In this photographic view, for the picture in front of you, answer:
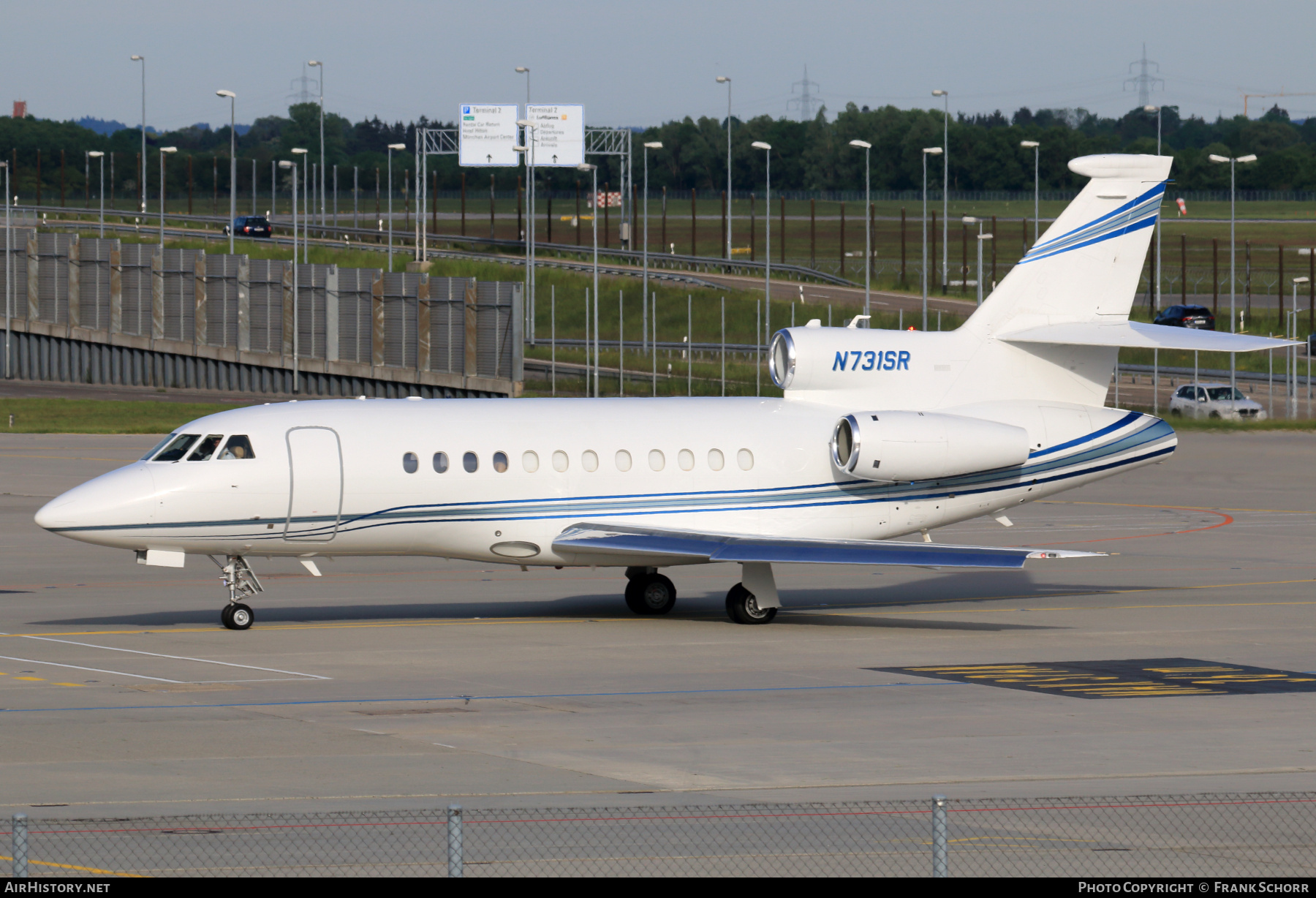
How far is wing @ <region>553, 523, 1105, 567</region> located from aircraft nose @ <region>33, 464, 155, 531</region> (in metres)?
6.74

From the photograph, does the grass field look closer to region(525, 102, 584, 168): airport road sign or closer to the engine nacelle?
region(525, 102, 584, 168): airport road sign

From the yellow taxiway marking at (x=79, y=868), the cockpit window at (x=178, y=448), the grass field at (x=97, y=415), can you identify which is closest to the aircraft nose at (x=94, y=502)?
the cockpit window at (x=178, y=448)

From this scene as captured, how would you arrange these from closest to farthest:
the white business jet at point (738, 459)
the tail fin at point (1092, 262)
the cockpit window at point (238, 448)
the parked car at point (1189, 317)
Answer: the white business jet at point (738, 459), the cockpit window at point (238, 448), the tail fin at point (1092, 262), the parked car at point (1189, 317)

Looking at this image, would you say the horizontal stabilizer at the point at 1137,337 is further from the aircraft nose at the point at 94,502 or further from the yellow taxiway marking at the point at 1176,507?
the yellow taxiway marking at the point at 1176,507

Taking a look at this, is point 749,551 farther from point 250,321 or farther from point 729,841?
point 250,321

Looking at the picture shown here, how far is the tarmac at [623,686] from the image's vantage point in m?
16.2

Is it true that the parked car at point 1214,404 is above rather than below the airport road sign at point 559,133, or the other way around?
below

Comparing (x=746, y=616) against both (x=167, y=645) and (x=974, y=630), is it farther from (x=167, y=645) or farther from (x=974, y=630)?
(x=167, y=645)

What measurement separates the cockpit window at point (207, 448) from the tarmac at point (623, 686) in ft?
9.34

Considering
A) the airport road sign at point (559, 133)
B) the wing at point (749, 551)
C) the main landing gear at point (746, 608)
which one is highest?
the airport road sign at point (559, 133)

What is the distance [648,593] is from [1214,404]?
50570 millimetres

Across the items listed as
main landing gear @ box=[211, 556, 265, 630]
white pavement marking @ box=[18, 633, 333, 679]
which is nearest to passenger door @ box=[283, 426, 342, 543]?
main landing gear @ box=[211, 556, 265, 630]

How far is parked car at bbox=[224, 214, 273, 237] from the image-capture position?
12494cm

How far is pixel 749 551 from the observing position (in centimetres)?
2667
